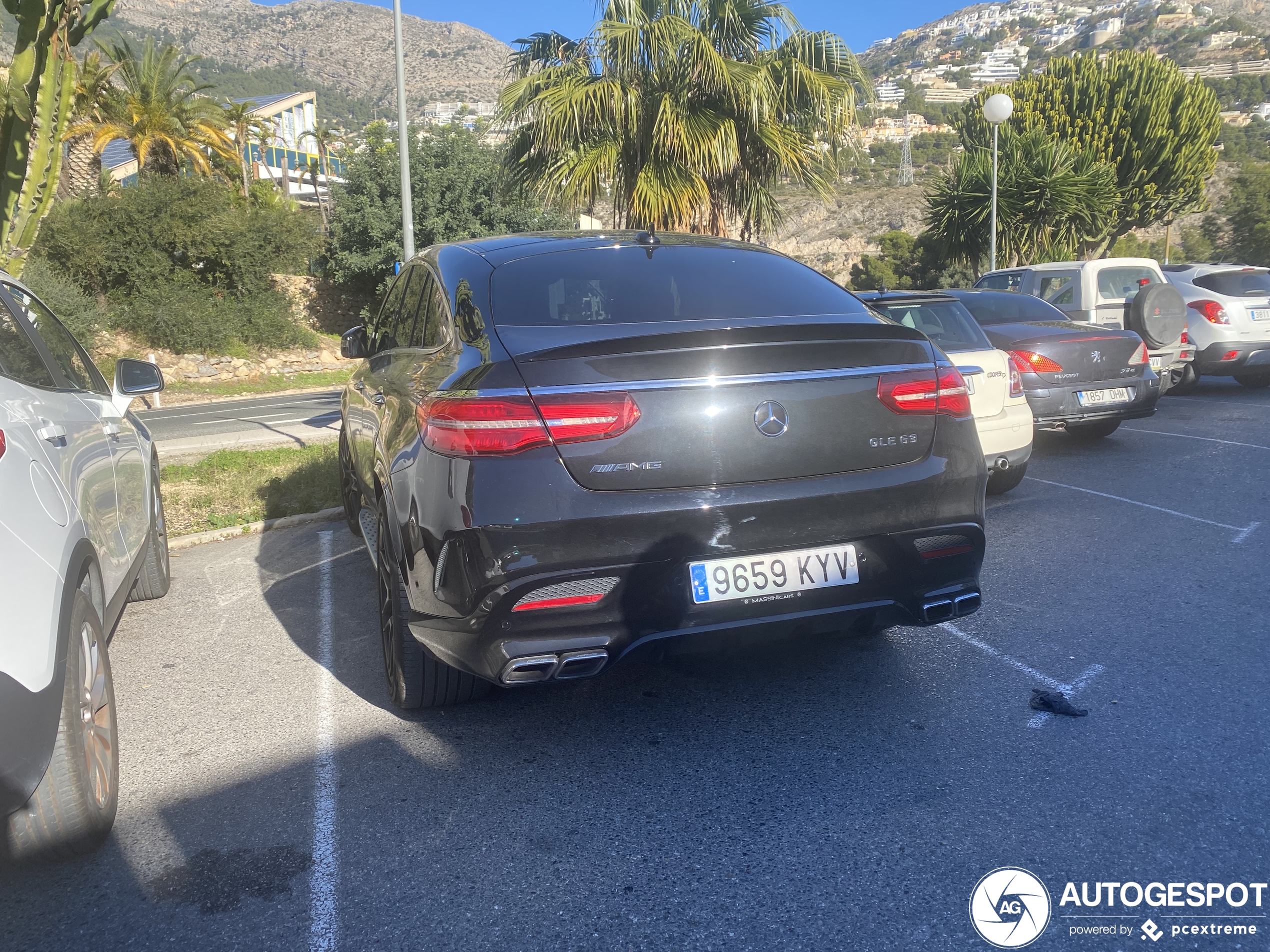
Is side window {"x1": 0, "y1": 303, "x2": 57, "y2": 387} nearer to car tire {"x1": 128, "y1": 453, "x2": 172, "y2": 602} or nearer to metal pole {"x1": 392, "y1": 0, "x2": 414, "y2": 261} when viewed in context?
car tire {"x1": 128, "y1": 453, "x2": 172, "y2": 602}

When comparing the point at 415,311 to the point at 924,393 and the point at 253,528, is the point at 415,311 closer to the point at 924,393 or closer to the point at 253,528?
the point at 924,393

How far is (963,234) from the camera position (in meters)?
28.4

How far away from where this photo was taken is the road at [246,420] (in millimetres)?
11398

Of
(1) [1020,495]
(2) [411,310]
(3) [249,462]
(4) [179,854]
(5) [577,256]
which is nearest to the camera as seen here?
(4) [179,854]

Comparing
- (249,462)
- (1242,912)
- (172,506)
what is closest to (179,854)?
(1242,912)

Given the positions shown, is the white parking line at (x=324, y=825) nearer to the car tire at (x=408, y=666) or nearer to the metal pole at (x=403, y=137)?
the car tire at (x=408, y=666)

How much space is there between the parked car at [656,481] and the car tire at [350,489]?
2194mm

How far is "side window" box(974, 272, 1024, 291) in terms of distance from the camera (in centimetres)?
1196

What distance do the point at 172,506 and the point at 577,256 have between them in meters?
4.94

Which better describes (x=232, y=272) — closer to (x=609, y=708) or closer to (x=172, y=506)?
(x=172, y=506)

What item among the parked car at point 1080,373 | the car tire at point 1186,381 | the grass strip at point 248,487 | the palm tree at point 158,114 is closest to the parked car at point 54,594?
the grass strip at point 248,487

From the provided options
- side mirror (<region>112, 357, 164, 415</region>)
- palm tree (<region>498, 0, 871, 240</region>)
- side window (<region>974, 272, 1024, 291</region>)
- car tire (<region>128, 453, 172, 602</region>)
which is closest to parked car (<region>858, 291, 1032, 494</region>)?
side mirror (<region>112, 357, 164, 415</region>)

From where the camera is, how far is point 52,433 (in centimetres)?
299

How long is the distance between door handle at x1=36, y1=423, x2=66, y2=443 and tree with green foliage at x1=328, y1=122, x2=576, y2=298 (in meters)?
27.0
